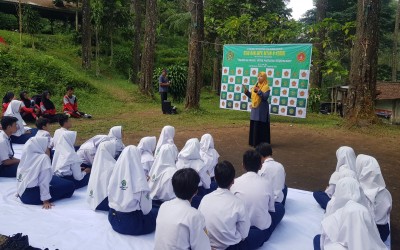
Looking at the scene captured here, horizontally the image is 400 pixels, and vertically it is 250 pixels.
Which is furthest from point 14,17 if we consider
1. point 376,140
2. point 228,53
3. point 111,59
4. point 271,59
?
point 376,140

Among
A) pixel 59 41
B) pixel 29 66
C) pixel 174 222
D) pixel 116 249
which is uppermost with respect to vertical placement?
pixel 59 41

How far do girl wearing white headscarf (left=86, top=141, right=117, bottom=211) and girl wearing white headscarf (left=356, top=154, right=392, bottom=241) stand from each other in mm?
2750

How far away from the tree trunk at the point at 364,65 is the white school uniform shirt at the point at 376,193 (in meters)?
6.81

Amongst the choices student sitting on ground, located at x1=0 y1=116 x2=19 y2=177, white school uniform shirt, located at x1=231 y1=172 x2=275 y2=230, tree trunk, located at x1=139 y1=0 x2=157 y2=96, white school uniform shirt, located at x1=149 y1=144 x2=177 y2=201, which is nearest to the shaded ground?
→ white school uniform shirt, located at x1=231 y1=172 x2=275 y2=230

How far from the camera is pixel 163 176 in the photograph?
13.5ft

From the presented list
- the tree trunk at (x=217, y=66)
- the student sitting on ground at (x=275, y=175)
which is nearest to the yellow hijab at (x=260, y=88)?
A: the student sitting on ground at (x=275, y=175)

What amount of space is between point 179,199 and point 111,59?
20.0 metres

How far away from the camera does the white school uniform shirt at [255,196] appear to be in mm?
3316

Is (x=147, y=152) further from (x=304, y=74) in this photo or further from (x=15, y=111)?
(x=304, y=74)

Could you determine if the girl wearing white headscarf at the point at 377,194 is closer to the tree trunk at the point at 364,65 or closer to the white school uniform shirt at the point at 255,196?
the white school uniform shirt at the point at 255,196

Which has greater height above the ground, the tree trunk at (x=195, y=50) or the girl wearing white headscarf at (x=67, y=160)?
the tree trunk at (x=195, y=50)

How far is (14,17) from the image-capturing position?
2086 cm

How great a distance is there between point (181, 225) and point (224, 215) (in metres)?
0.49

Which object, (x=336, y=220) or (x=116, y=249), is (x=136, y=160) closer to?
(x=116, y=249)
